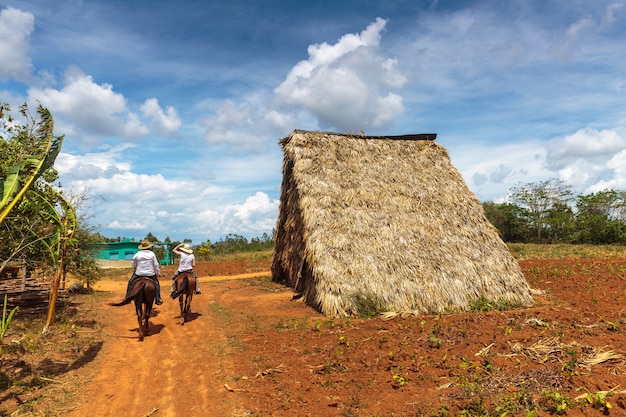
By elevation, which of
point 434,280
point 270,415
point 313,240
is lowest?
point 270,415

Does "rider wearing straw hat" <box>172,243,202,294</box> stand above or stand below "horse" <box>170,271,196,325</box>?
above

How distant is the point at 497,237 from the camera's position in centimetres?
1205

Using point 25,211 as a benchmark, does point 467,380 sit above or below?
below

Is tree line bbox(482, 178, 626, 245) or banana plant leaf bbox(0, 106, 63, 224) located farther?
tree line bbox(482, 178, 626, 245)

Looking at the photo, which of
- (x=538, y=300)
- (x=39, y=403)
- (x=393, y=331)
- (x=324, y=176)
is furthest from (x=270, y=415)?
(x=538, y=300)

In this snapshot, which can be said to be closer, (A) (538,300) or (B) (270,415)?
(B) (270,415)

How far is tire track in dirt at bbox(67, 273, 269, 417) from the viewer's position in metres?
4.95

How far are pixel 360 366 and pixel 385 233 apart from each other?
214 inches

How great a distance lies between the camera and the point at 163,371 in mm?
6191

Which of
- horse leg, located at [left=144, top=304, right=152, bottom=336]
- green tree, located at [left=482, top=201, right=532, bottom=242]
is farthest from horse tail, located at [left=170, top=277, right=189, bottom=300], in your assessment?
green tree, located at [left=482, top=201, right=532, bottom=242]

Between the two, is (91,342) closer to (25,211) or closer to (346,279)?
(25,211)

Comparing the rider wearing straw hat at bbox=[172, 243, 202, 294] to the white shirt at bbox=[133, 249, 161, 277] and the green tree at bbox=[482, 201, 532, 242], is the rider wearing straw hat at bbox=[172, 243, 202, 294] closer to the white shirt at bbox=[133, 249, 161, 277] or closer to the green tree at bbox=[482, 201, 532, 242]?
the white shirt at bbox=[133, 249, 161, 277]

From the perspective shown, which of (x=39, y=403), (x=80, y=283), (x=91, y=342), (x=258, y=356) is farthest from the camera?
(x=80, y=283)

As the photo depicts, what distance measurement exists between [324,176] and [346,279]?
147 inches
